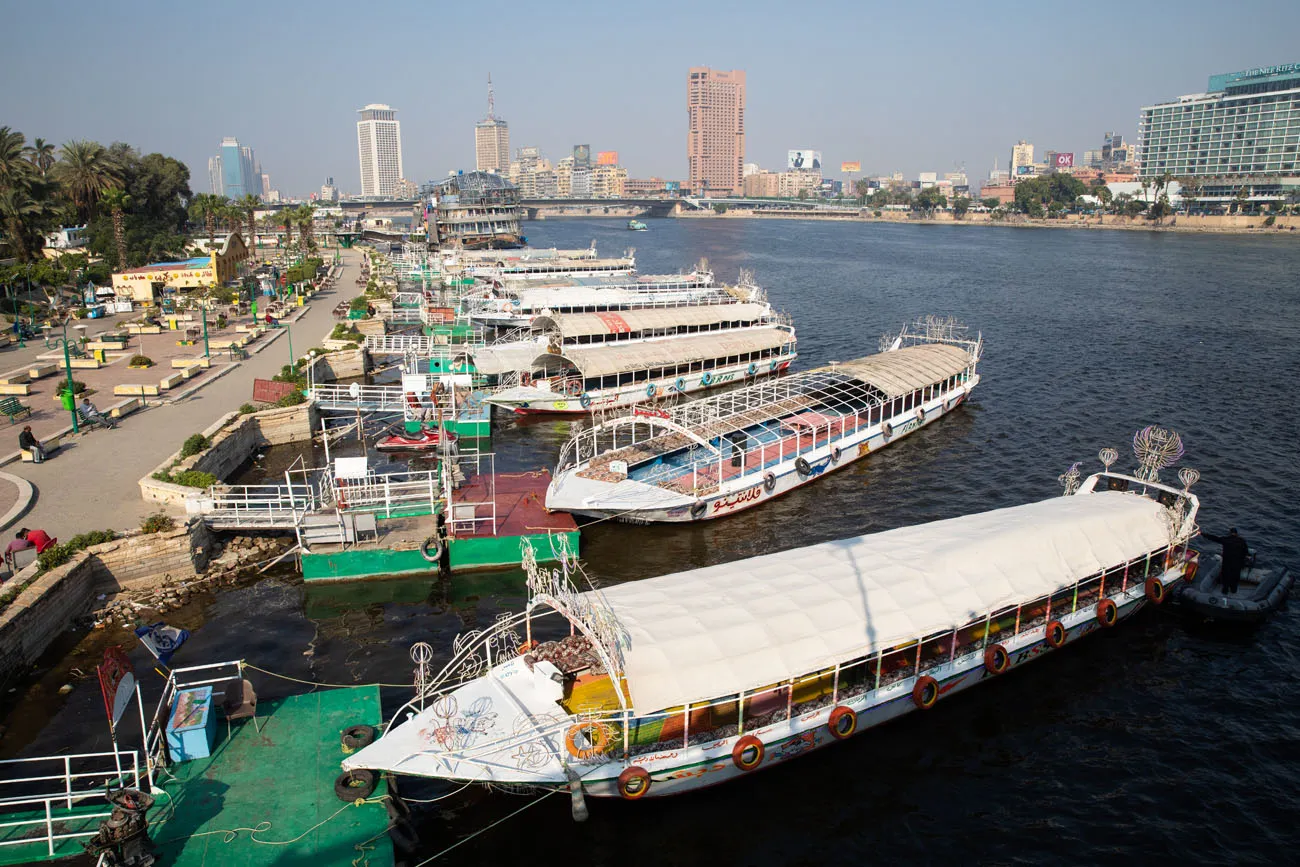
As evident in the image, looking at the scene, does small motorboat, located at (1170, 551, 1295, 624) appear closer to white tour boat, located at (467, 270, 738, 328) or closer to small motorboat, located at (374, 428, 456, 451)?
small motorboat, located at (374, 428, 456, 451)

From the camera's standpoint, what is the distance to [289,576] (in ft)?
91.6

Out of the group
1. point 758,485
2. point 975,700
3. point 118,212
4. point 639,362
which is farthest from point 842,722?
point 118,212

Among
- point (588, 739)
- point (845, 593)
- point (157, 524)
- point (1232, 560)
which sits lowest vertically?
point (588, 739)

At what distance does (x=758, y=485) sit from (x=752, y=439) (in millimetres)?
3602

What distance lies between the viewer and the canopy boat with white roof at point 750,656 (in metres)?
16.2

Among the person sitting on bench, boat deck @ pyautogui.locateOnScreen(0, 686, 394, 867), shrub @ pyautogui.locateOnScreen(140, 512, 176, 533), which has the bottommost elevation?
boat deck @ pyautogui.locateOnScreen(0, 686, 394, 867)

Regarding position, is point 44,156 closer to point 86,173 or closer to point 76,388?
point 86,173

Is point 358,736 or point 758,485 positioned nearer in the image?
point 358,736

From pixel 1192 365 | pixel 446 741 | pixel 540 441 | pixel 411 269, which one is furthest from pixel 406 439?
pixel 411 269

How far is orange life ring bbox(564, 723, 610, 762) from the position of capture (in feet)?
53.2

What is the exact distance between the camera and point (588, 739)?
16438 millimetres

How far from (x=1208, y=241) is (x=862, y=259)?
84.2 meters

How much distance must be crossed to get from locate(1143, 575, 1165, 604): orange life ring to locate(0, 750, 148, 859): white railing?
26212 millimetres

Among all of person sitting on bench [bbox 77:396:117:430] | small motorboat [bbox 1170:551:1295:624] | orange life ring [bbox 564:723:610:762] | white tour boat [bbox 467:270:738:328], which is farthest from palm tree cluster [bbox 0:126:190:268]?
small motorboat [bbox 1170:551:1295:624]
